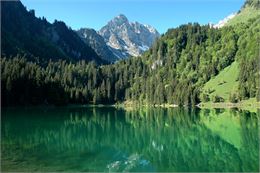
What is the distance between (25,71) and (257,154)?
13347 cm

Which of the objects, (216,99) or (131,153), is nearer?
(131,153)

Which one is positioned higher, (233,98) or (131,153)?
(233,98)

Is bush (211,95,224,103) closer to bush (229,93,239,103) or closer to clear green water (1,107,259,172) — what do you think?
bush (229,93,239,103)

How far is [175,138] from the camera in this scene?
6056cm

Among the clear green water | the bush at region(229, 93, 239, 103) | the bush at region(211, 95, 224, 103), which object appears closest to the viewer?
the clear green water

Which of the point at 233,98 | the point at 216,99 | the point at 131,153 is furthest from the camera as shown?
the point at 216,99

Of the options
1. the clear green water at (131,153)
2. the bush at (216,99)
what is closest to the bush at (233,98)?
the bush at (216,99)

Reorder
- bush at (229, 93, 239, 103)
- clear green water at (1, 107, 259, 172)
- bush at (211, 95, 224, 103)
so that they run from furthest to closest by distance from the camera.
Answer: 1. bush at (211, 95, 224, 103)
2. bush at (229, 93, 239, 103)
3. clear green water at (1, 107, 259, 172)

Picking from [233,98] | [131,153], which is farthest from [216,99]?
[131,153]

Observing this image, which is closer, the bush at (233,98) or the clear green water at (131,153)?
the clear green water at (131,153)

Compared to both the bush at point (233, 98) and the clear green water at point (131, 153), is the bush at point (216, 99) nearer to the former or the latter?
the bush at point (233, 98)

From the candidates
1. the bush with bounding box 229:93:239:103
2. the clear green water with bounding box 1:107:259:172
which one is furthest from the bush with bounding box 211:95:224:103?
the clear green water with bounding box 1:107:259:172

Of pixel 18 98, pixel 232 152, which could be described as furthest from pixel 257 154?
pixel 18 98

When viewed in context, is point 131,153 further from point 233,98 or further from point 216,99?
point 216,99
